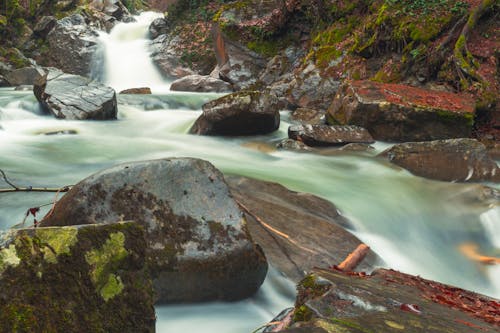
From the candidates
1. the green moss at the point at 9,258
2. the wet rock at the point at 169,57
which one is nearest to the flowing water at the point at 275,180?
the green moss at the point at 9,258

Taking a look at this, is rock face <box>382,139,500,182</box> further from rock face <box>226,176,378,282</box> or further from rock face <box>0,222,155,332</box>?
rock face <box>0,222,155,332</box>

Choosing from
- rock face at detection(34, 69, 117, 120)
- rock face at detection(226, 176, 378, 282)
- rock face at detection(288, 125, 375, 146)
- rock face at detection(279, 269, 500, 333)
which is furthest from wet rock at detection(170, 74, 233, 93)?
rock face at detection(279, 269, 500, 333)

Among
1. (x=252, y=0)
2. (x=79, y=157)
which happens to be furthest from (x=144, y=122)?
(x=252, y=0)

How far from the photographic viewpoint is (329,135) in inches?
347

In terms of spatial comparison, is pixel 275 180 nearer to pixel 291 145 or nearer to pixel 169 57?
pixel 291 145

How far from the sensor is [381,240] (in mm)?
4848

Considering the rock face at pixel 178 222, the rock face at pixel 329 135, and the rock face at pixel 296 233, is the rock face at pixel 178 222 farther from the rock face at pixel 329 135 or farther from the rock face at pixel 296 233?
the rock face at pixel 329 135

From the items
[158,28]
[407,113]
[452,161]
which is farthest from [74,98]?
[158,28]

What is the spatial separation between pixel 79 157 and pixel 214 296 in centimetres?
536

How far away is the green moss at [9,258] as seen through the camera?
1.35 meters

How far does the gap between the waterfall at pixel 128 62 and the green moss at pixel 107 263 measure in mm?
17987

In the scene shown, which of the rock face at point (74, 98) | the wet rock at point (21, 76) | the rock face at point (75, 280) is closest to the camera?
the rock face at point (75, 280)

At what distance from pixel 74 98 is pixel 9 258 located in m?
10.3

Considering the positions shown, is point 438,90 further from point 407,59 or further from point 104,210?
point 104,210
